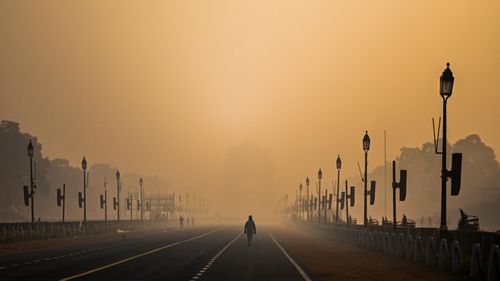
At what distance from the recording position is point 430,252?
32781 mm

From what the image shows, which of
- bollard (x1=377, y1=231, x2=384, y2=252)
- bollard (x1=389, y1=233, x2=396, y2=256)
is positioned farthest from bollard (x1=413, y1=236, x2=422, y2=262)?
bollard (x1=377, y1=231, x2=384, y2=252)

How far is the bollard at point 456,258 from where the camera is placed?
2742 centimetres

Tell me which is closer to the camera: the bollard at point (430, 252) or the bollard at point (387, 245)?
the bollard at point (430, 252)

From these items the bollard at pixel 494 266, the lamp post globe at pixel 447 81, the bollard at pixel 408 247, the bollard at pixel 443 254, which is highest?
the lamp post globe at pixel 447 81

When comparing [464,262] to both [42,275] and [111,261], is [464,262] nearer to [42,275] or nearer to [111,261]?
[42,275]

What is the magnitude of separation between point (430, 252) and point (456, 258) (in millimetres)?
5105

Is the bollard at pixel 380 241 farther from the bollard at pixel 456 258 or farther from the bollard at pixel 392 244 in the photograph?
the bollard at pixel 456 258

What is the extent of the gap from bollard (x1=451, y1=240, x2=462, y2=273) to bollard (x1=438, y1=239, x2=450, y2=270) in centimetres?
121

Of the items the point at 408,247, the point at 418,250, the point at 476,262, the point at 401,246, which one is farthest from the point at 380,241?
the point at 476,262

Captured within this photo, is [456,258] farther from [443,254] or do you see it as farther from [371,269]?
[371,269]

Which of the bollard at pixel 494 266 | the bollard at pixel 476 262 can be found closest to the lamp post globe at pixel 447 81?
the bollard at pixel 476 262

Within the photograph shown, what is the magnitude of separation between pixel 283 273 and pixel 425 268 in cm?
545

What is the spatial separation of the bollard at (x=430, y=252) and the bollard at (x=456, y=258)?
174 inches

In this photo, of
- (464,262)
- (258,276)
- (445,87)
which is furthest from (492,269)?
(445,87)
